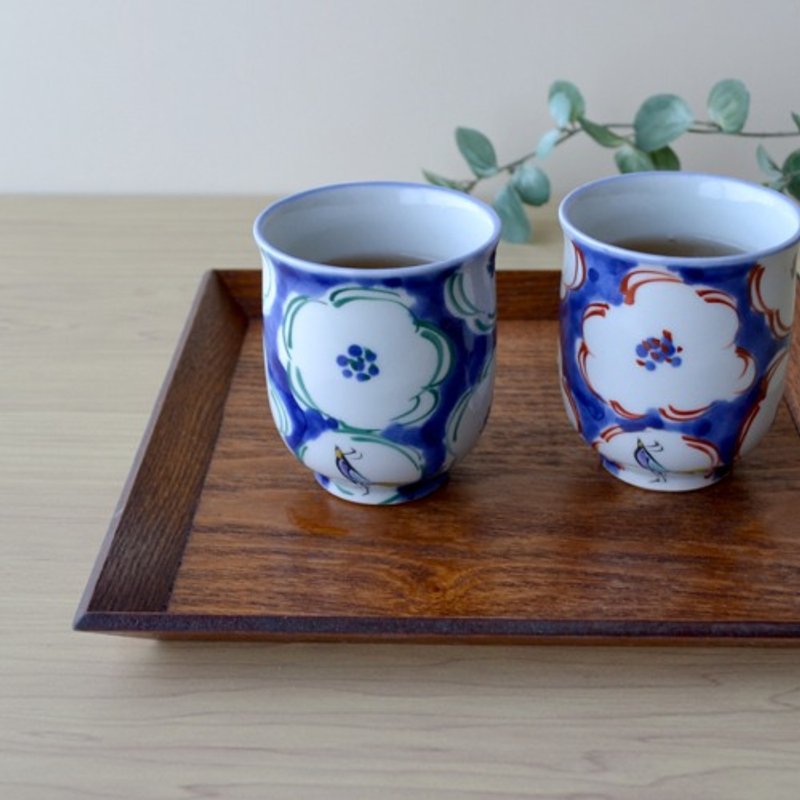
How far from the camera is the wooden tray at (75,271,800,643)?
1.43 feet

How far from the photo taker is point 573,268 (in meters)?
0.50

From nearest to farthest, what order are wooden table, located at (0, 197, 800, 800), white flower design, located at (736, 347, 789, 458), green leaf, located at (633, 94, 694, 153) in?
1. wooden table, located at (0, 197, 800, 800)
2. white flower design, located at (736, 347, 789, 458)
3. green leaf, located at (633, 94, 694, 153)

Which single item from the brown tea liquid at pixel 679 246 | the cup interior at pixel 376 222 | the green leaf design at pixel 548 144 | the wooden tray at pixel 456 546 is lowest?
the wooden tray at pixel 456 546

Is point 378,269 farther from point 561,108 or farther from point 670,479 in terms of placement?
point 561,108

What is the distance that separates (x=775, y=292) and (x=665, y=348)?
0.05 m

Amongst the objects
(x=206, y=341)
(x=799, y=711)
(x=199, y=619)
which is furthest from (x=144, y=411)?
(x=799, y=711)

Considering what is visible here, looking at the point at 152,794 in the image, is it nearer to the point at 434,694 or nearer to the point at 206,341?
the point at 434,694

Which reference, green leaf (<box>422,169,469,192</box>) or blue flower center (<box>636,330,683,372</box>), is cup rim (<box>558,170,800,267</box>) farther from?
green leaf (<box>422,169,469,192</box>)

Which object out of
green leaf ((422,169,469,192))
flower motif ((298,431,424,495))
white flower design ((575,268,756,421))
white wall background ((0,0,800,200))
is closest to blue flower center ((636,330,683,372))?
white flower design ((575,268,756,421))

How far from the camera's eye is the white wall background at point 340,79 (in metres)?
0.86

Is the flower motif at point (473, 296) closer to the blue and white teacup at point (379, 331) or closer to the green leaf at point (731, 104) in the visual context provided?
the blue and white teacup at point (379, 331)

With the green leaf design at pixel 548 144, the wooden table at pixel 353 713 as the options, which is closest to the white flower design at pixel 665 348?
the wooden table at pixel 353 713

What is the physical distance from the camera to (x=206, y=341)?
2.12 ft

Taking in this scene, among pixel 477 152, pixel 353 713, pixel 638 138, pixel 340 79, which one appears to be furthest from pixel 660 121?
pixel 353 713
